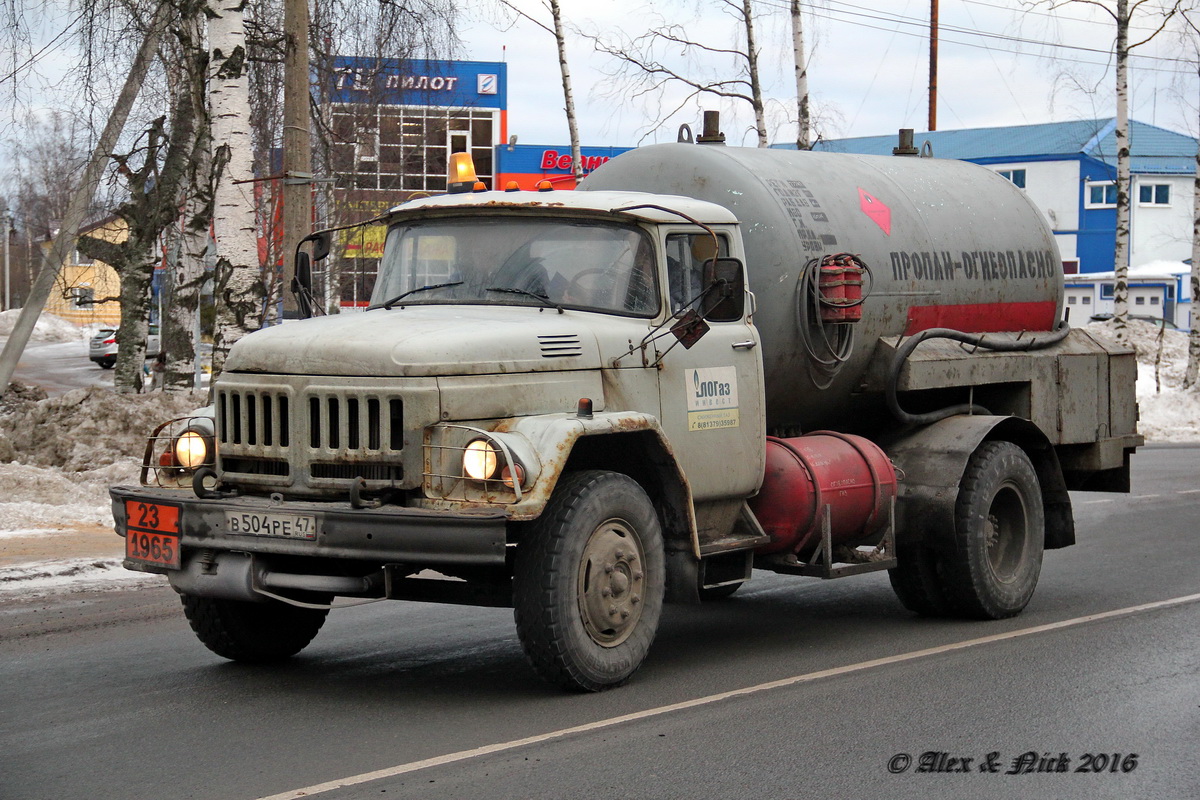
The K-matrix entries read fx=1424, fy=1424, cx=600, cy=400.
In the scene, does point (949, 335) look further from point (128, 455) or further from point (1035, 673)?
point (128, 455)

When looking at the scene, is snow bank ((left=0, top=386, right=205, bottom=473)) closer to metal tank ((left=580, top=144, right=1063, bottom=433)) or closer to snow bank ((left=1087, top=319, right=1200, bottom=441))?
metal tank ((left=580, top=144, right=1063, bottom=433))

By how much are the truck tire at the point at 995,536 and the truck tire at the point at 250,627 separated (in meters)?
3.99

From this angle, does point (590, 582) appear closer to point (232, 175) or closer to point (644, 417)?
point (644, 417)

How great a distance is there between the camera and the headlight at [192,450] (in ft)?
23.4

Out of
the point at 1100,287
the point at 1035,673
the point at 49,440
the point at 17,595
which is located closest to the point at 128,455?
the point at 49,440

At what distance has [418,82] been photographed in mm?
24047

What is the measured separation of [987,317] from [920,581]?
209 centimetres

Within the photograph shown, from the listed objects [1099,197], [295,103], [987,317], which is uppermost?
[1099,197]

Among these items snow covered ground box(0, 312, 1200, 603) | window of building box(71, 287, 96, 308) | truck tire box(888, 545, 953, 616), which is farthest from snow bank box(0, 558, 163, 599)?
window of building box(71, 287, 96, 308)

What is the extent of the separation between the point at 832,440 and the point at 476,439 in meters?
3.14

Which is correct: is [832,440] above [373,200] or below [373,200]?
below

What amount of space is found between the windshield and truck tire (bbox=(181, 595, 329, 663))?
5.93ft

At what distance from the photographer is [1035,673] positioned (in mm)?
7484

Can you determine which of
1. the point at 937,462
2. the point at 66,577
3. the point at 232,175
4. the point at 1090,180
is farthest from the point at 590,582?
the point at 1090,180
